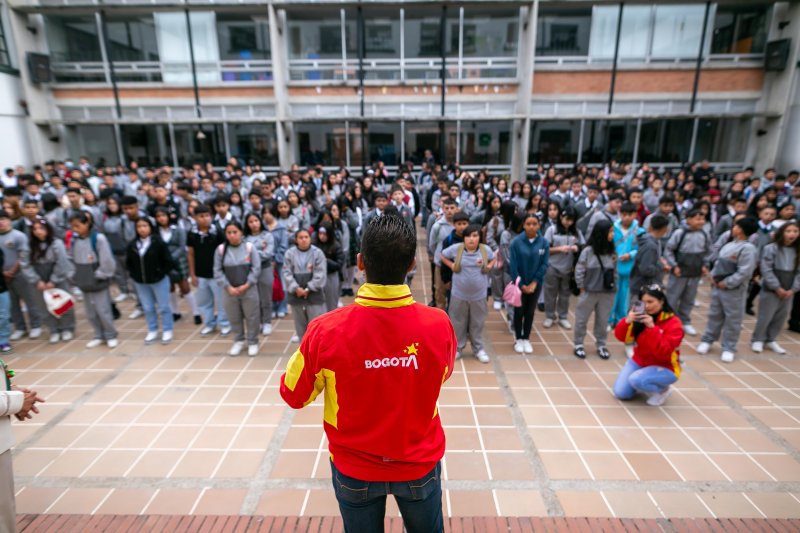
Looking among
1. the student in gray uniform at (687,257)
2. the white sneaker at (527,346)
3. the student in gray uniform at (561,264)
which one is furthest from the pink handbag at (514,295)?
the student in gray uniform at (687,257)

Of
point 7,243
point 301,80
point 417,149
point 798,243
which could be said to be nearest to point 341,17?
point 301,80

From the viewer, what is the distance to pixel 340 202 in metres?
7.28

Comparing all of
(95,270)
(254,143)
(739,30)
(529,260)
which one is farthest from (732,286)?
(254,143)

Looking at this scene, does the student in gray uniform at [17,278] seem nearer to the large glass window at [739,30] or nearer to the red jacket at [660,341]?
the red jacket at [660,341]

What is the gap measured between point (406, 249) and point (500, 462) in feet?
8.41

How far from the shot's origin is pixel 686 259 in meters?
5.62

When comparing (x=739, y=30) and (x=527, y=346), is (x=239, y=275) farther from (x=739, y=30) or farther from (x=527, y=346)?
(x=739, y=30)

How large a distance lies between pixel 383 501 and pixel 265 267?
4.43 meters

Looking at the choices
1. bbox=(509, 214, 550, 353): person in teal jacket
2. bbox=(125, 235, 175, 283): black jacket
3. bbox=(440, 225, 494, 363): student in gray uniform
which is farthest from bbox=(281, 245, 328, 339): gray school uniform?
bbox=(509, 214, 550, 353): person in teal jacket

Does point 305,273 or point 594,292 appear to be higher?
point 305,273

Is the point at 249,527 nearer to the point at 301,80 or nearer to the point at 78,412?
the point at 78,412

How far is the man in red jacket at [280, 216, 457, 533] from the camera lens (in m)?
1.66

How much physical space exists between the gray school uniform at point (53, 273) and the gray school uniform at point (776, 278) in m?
8.45

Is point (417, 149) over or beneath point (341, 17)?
beneath
